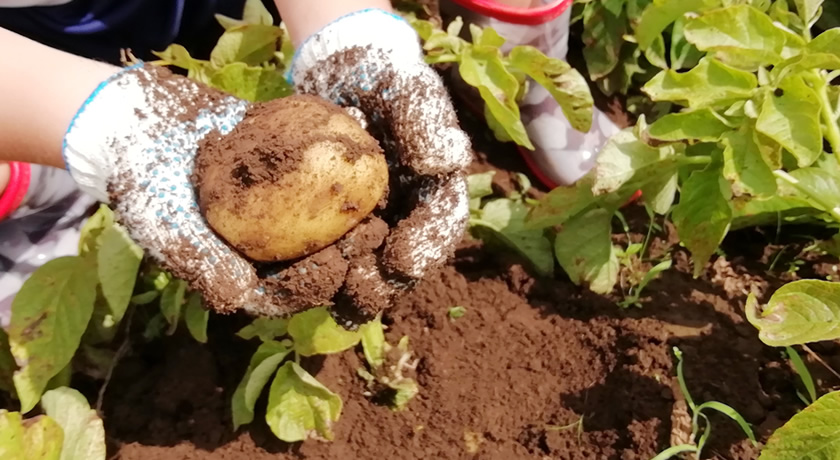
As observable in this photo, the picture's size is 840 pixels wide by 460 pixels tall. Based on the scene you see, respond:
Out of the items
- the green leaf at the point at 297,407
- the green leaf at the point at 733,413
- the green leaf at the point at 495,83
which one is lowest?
the green leaf at the point at 733,413

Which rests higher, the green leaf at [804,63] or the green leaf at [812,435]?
the green leaf at [804,63]

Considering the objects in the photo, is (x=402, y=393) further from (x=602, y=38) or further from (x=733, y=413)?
(x=602, y=38)

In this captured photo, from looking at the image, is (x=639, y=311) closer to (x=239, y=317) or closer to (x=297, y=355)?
(x=297, y=355)

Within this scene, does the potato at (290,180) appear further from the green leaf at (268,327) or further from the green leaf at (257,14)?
the green leaf at (257,14)

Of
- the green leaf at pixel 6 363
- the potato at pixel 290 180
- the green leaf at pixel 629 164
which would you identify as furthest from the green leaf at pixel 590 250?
the green leaf at pixel 6 363

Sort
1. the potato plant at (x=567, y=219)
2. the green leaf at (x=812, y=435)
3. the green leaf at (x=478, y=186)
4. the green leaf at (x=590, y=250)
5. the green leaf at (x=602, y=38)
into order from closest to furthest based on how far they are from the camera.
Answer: the green leaf at (x=812, y=435) → the potato plant at (x=567, y=219) → the green leaf at (x=590, y=250) → the green leaf at (x=478, y=186) → the green leaf at (x=602, y=38)

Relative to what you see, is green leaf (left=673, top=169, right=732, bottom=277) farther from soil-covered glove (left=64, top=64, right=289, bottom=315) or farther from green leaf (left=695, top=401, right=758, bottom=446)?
soil-covered glove (left=64, top=64, right=289, bottom=315)

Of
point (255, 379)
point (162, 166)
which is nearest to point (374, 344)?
point (255, 379)
